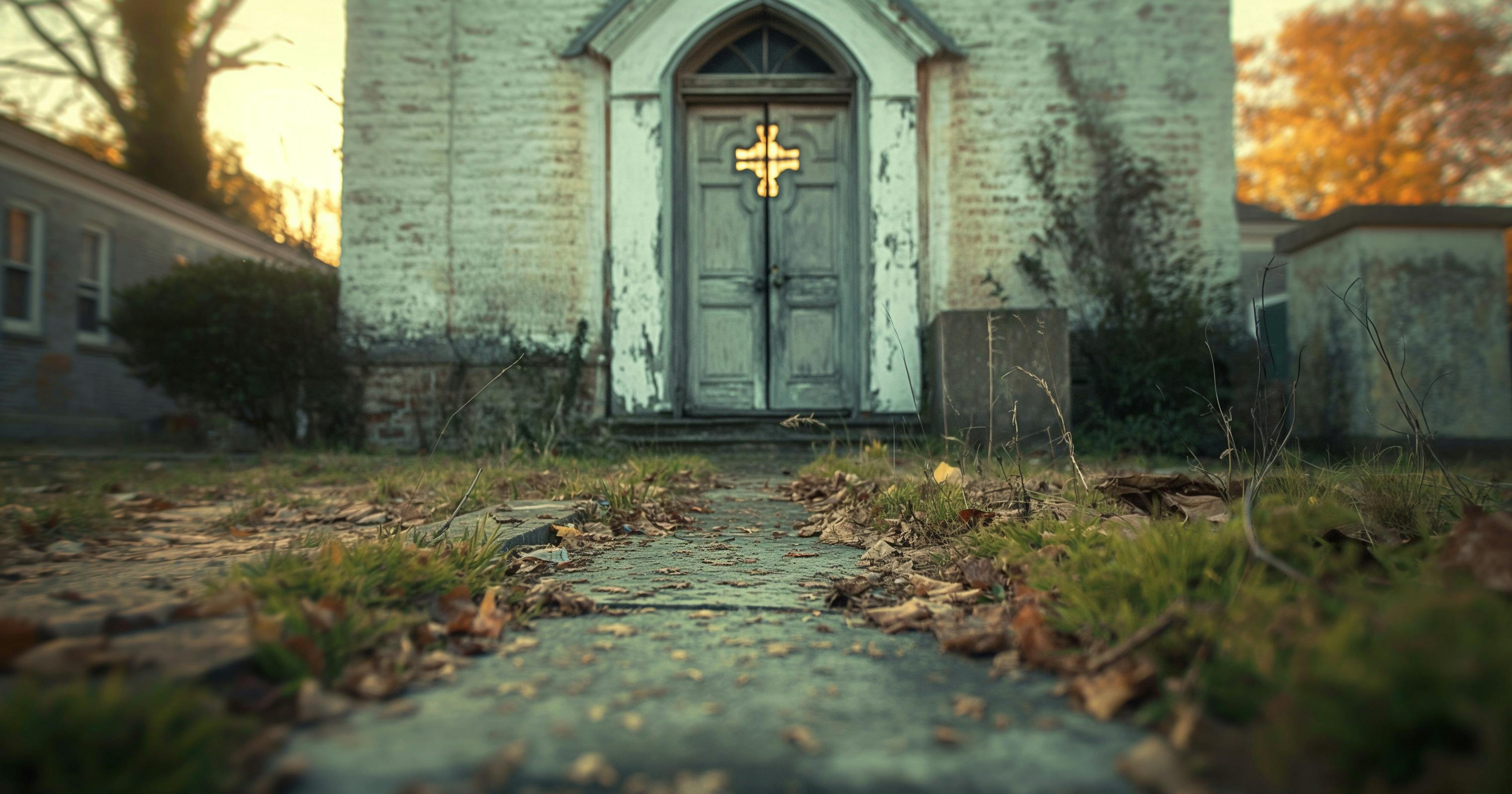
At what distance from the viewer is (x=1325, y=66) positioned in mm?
18188

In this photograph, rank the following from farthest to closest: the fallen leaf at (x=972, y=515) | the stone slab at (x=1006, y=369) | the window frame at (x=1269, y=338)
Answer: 1. the stone slab at (x=1006, y=369)
2. the window frame at (x=1269, y=338)
3. the fallen leaf at (x=972, y=515)

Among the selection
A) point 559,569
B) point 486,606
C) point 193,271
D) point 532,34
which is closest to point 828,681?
point 486,606

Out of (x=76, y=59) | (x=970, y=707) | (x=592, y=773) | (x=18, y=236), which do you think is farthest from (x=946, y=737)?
(x=76, y=59)

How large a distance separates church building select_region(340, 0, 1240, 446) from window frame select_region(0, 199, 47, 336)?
8.23 m

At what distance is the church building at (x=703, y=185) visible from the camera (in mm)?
6602

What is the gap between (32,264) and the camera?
11516mm

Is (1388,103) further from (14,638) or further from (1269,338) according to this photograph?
(14,638)

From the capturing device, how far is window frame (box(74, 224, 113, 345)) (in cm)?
1236

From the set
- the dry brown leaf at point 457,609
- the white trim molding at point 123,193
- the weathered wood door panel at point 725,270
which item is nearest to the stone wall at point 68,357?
the white trim molding at point 123,193

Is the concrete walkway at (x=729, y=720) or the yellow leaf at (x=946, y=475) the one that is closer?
the concrete walkway at (x=729, y=720)

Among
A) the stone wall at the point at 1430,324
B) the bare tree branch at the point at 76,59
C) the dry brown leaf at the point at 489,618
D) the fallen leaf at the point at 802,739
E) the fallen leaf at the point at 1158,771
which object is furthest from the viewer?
the bare tree branch at the point at 76,59

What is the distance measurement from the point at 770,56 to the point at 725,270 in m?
1.83

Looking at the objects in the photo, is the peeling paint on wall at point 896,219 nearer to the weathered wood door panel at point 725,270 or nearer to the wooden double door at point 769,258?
the wooden double door at point 769,258

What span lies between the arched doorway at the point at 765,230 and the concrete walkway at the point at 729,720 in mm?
4826
